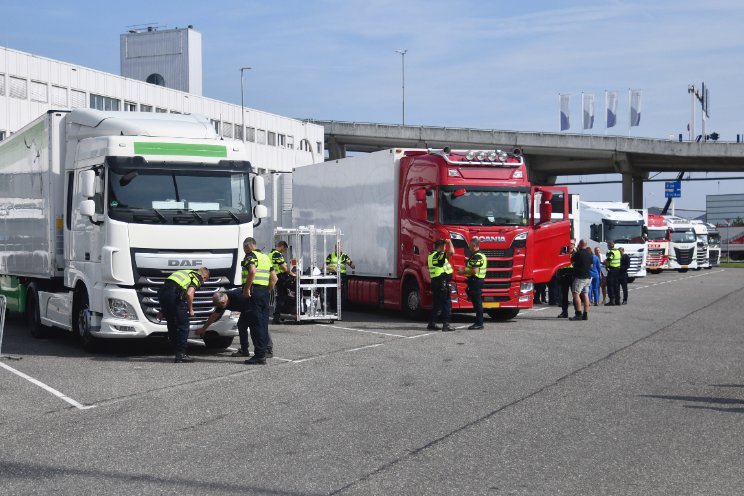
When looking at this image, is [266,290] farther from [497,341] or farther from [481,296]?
[481,296]

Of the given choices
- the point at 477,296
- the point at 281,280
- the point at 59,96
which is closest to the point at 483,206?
the point at 477,296

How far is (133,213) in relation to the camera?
44.2 ft

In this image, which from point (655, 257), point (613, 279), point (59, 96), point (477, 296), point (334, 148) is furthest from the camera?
point (334, 148)

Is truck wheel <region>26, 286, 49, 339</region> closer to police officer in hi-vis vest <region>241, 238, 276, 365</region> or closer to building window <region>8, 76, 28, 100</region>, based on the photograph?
police officer in hi-vis vest <region>241, 238, 276, 365</region>

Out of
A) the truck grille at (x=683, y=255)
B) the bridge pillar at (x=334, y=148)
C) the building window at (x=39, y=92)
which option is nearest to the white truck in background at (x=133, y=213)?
the building window at (x=39, y=92)

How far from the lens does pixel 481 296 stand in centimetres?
1905

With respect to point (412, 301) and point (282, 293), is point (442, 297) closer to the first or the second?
point (412, 301)

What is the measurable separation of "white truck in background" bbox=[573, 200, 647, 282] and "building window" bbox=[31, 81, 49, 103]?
76.2 feet

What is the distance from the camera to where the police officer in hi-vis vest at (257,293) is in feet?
43.4

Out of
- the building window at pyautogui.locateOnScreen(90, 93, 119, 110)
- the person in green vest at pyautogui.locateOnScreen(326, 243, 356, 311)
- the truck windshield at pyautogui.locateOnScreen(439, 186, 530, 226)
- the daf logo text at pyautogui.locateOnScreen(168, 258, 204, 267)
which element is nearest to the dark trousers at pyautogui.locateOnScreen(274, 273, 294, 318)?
the person in green vest at pyautogui.locateOnScreen(326, 243, 356, 311)

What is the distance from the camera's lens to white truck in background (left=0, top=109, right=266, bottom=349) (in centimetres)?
1342

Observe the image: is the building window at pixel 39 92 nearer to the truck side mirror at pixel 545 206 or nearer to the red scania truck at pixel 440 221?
the red scania truck at pixel 440 221

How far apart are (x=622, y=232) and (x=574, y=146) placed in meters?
28.9

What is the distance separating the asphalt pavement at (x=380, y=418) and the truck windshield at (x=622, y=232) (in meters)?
20.9
